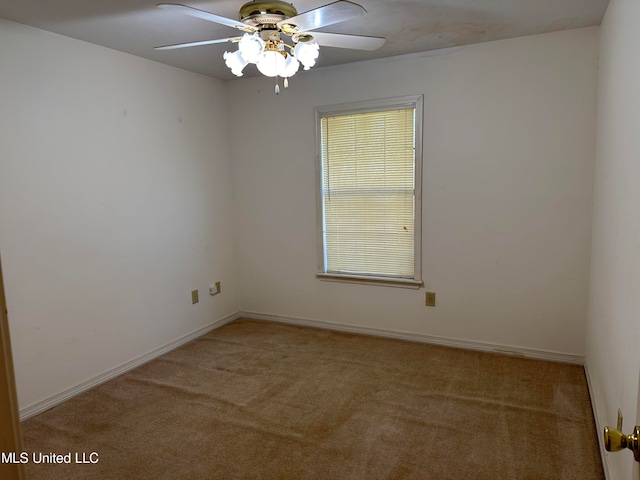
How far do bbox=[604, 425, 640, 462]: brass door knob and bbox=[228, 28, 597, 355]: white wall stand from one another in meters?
2.43

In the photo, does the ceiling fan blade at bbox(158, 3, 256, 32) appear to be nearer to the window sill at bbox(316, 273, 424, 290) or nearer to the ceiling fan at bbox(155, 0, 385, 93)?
the ceiling fan at bbox(155, 0, 385, 93)

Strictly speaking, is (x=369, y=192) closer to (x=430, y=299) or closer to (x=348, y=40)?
(x=430, y=299)

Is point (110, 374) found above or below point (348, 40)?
below

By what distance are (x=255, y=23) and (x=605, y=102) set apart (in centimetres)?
196

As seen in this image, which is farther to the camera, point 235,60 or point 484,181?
point 484,181

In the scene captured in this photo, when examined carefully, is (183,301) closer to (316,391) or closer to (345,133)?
(316,391)

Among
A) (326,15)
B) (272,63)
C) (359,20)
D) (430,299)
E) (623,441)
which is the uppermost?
(359,20)

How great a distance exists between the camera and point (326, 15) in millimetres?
1815

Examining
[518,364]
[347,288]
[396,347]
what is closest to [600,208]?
[518,364]

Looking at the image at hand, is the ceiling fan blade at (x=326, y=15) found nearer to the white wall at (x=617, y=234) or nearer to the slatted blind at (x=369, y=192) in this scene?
the white wall at (x=617, y=234)

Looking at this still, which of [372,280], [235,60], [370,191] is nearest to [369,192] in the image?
[370,191]

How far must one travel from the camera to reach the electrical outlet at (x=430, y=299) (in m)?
3.47

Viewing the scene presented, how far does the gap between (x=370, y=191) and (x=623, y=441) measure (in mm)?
2879

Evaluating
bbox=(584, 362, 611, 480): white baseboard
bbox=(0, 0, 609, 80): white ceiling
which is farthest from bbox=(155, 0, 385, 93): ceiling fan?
bbox=(584, 362, 611, 480): white baseboard
